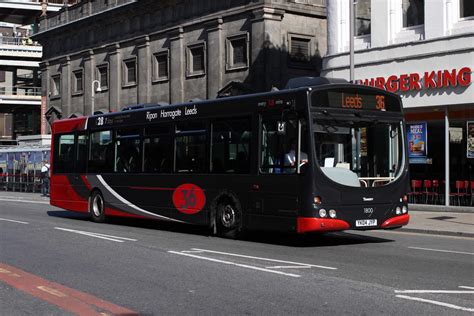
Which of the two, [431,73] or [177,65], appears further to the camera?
[177,65]

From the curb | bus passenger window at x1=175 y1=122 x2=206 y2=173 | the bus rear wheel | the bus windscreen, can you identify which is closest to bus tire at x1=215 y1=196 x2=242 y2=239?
the bus rear wheel

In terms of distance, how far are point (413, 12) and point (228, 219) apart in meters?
12.9

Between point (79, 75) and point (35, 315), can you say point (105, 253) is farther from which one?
point (79, 75)

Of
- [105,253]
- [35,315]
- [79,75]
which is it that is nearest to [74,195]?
[105,253]

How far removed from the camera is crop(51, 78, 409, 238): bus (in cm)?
1229

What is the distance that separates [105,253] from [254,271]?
11.0 feet

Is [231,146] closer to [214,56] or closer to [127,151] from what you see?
[127,151]

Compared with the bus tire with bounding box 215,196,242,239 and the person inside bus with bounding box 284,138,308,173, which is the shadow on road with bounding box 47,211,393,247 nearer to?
the bus tire with bounding box 215,196,242,239

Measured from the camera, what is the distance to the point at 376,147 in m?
13.3

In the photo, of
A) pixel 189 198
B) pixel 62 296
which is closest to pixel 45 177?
pixel 189 198

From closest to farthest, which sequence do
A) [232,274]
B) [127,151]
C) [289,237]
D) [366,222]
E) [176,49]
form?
[232,274], [366,222], [289,237], [127,151], [176,49]

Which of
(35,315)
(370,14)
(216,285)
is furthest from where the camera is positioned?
(370,14)

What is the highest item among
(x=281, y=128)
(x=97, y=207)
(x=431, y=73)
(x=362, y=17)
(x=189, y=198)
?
(x=362, y=17)

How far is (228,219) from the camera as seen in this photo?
14.1 meters
